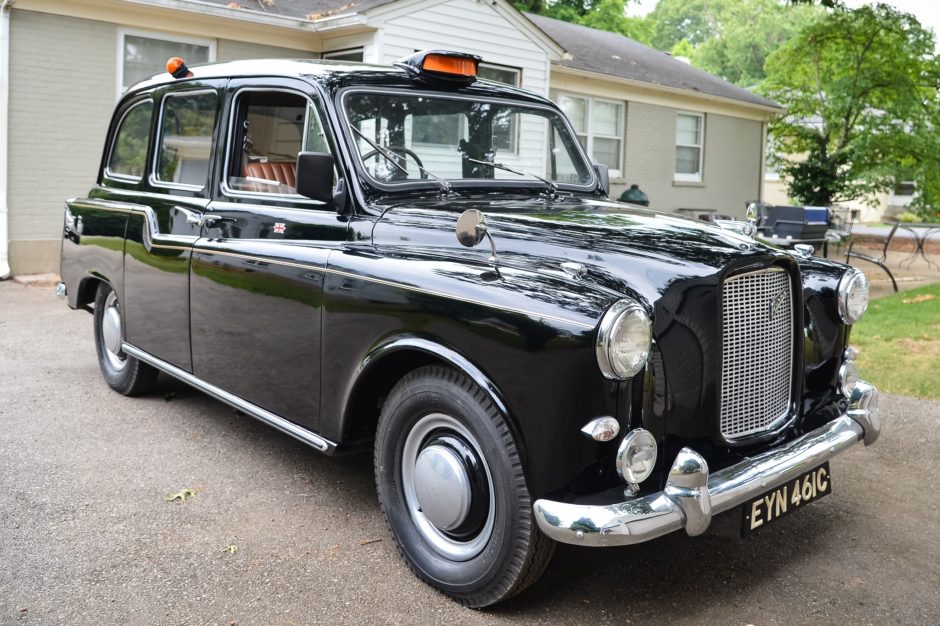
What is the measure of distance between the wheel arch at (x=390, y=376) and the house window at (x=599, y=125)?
43.7 ft

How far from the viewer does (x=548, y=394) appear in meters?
2.66

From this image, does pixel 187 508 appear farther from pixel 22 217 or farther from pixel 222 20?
pixel 222 20

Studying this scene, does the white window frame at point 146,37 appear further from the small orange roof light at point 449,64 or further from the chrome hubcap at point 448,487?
the chrome hubcap at point 448,487

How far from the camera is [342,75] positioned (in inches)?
154

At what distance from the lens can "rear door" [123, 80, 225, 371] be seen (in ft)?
14.6

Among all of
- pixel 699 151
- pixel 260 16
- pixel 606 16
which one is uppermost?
pixel 606 16

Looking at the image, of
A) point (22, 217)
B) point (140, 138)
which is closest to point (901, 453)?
point (140, 138)

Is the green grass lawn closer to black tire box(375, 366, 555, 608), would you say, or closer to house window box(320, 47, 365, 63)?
black tire box(375, 366, 555, 608)

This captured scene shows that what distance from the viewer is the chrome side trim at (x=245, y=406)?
3570 mm

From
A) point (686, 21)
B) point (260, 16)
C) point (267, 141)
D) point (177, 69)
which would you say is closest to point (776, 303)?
point (267, 141)

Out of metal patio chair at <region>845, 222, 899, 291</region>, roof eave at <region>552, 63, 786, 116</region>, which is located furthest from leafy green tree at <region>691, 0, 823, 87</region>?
metal patio chair at <region>845, 222, 899, 291</region>

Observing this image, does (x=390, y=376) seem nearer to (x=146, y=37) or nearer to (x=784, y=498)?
(x=784, y=498)

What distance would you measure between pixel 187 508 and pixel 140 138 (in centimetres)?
251

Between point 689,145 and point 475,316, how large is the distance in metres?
17.3
